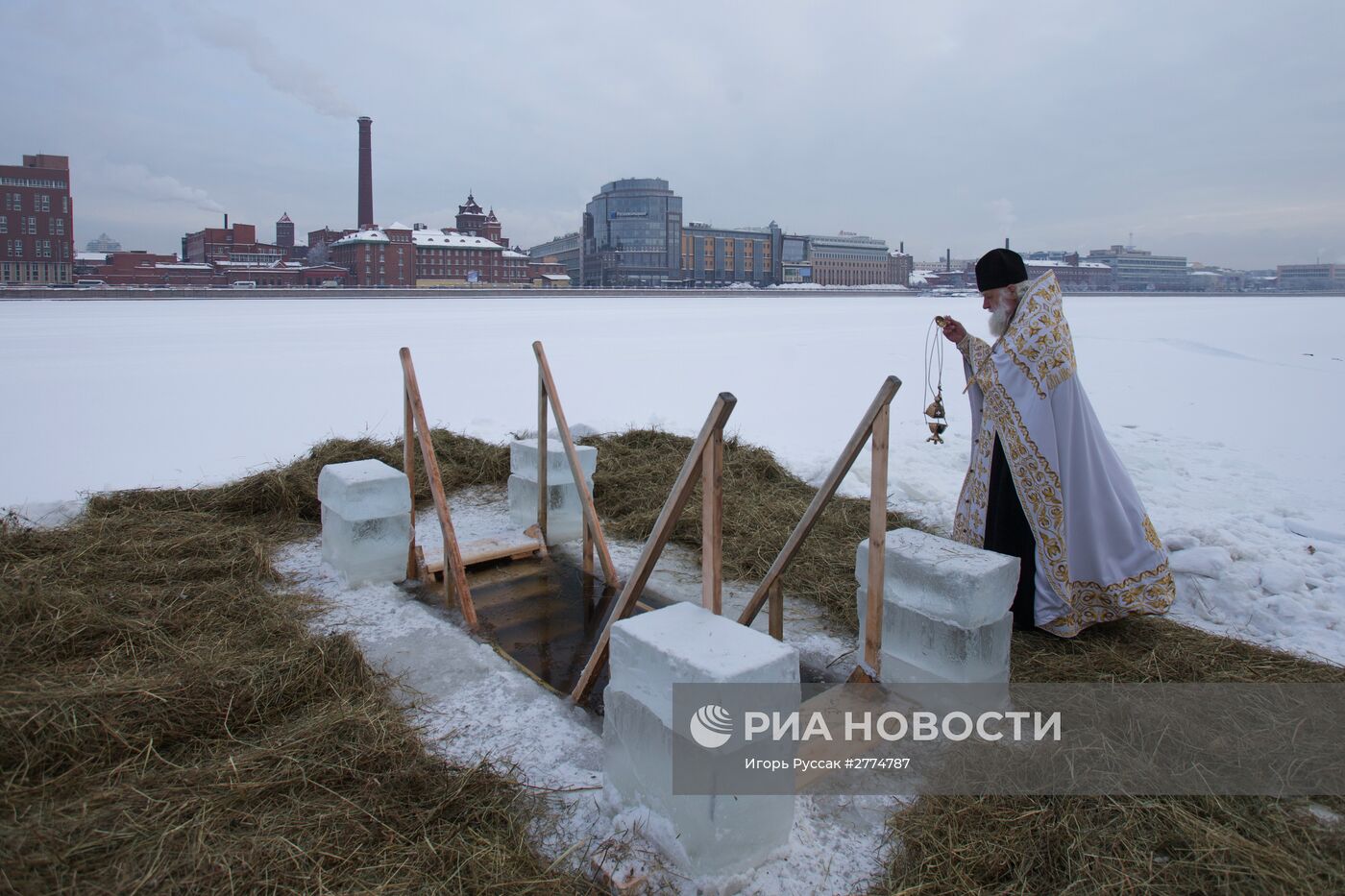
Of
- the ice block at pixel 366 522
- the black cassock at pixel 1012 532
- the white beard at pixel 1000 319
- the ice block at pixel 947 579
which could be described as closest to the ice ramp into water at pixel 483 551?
the ice block at pixel 366 522

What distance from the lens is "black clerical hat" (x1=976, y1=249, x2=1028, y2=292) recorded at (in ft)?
12.9

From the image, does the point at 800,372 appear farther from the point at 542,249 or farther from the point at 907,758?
the point at 542,249

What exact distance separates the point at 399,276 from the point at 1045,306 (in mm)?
76781

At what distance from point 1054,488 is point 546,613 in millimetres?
2505

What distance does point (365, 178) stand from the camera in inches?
3415

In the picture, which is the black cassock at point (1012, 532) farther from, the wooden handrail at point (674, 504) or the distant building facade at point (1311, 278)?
the distant building facade at point (1311, 278)

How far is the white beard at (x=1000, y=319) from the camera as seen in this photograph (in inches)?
158

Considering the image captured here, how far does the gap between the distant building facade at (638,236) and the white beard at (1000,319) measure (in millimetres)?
90458

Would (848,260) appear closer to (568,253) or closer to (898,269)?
(898,269)

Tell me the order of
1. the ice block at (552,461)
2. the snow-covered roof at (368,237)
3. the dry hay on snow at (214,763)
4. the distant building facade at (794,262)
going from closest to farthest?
the dry hay on snow at (214,763) < the ice block at (552,461) < the snow-covered roof at (368,237) < the distant building facade at (794,262)

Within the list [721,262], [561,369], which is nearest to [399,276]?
[721,262]

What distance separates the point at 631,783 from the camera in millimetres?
2561

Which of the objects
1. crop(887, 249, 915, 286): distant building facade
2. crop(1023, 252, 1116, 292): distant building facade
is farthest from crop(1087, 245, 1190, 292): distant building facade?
crop(887, 249, 915, 286): distant building facade

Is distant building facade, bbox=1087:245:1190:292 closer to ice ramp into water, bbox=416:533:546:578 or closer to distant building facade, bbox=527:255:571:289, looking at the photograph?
distant building facade, bbox=527:255:571:289
